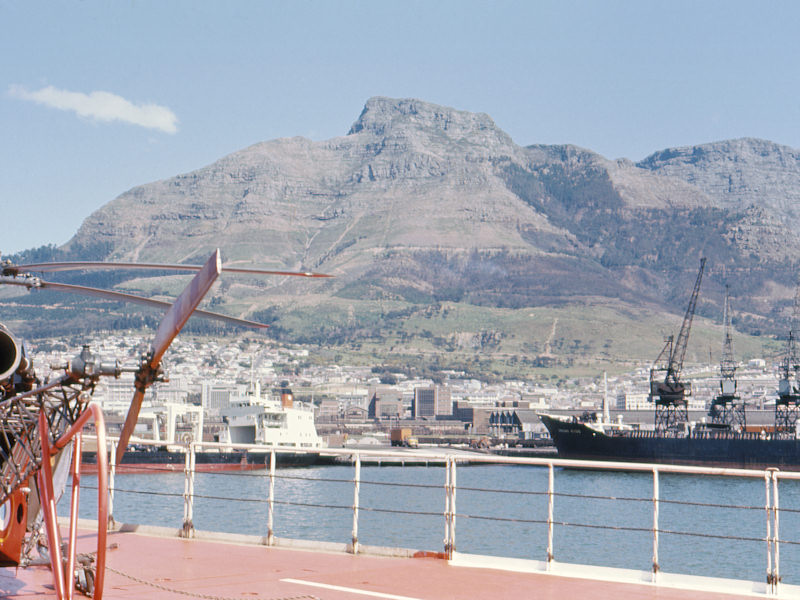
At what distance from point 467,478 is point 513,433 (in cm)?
9674

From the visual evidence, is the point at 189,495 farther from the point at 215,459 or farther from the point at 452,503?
the point at 215,459

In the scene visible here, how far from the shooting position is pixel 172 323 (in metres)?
4.77

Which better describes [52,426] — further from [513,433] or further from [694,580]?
[513,433]

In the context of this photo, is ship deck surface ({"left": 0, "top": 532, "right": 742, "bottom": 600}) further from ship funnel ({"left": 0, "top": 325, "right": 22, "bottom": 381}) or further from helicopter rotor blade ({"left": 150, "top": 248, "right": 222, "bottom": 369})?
helicopter rotor blade ({"left": 150, "top": 248, "right": 222, "bottom": 369})

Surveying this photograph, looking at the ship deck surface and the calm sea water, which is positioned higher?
the ship deck surface

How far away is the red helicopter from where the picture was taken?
5301 millimetres

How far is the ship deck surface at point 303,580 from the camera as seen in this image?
24.3 feet

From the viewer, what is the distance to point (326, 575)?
827 cm

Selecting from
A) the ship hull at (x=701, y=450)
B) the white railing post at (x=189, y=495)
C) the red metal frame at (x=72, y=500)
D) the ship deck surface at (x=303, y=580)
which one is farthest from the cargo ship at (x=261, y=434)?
the red metal frame at (x=72, y=500)

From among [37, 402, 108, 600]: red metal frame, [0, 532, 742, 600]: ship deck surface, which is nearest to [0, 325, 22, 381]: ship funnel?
[37, 402, 108, 600]: red metal frame

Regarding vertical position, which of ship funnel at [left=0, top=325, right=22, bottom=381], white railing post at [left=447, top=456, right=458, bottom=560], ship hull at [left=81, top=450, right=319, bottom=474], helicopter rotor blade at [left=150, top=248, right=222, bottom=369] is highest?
helicopter rotor blade at [left=150, top=248, right=222, bottom=369]

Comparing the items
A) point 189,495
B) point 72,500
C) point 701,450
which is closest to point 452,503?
point 189,495

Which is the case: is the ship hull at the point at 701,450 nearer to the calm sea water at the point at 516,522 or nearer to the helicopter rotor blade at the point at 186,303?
the calm sea water at the point at 516,522

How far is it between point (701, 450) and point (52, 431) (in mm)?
75514
